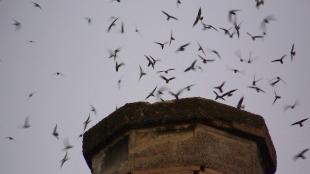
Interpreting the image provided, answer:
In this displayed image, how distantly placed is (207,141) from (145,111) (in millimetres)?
720

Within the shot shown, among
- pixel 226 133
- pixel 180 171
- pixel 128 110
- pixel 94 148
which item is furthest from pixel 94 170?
pixel 226 133

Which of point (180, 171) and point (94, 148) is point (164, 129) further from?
point (94, 148)

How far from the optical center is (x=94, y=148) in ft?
17.6

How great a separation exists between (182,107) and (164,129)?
30 centimetres

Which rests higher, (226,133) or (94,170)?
(226,133)

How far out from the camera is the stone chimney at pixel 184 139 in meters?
4.81

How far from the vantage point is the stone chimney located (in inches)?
189

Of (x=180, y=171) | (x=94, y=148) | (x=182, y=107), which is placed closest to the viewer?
(x=180, y=171)

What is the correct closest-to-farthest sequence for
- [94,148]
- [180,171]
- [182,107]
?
[180,171]
[182,107]
[94,148]

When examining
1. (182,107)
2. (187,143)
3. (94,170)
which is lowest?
(94,170)

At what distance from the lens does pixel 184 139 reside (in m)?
4.95

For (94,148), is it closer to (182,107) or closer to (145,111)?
(145,111)

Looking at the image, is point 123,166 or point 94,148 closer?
point 123,166

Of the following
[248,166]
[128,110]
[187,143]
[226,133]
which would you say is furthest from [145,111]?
[248,166]
